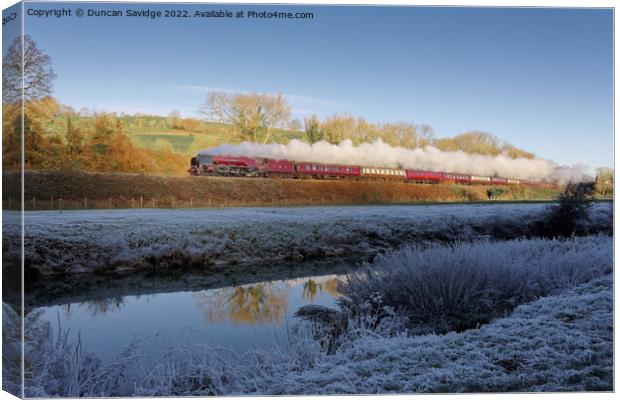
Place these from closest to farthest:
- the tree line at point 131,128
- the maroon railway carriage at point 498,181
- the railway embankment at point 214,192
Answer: the tree line at point 131,128, the railway embankment at point 214,192, the maroon railway carriage at point 498,181

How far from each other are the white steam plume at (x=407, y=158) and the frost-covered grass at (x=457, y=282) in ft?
2.69

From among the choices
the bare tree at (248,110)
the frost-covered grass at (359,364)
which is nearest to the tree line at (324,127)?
the bare tree at (248,110)

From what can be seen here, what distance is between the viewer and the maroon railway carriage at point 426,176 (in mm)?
7433

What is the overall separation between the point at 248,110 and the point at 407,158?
71.1 inches

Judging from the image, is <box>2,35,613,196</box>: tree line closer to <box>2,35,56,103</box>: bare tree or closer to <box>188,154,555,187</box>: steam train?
<box>2,35,56,103</box>: bare tree

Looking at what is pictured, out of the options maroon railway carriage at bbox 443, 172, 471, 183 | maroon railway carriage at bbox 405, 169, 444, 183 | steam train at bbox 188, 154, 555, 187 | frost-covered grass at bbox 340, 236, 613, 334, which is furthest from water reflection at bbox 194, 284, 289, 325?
maroon railway carriage at bbox 443, 172, 471, 183

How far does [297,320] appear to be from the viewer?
20.9 ft

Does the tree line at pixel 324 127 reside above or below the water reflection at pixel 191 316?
above

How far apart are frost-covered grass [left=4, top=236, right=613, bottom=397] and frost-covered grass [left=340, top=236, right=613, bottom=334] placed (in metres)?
0.53

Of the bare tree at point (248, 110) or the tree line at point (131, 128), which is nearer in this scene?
the tree line at point (131, 128)

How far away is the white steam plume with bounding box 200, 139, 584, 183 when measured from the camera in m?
6.89

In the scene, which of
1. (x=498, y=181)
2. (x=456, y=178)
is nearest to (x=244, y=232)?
(x=456, y=178)

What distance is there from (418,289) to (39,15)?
14.2 ft

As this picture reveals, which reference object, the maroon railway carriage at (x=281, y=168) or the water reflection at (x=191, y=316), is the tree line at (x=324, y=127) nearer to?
the maroon railway carriage at (x=281, y=168)
